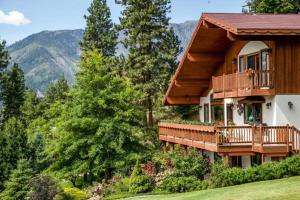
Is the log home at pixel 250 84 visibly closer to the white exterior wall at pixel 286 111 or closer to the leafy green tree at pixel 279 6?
the white exterior wall at pixel 286 111

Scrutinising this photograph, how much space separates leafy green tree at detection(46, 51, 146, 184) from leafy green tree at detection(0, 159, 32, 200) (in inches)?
68.1

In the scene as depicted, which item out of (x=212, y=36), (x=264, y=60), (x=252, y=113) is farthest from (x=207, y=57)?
(x=264, y=60)

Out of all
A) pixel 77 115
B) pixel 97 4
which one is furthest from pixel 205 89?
pixel 97 4

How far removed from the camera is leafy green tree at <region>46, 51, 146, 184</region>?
31.0 m

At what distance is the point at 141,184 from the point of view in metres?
24.8

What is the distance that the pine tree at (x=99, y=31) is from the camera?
6009cm

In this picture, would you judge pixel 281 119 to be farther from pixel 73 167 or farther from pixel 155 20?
pixel 155 20

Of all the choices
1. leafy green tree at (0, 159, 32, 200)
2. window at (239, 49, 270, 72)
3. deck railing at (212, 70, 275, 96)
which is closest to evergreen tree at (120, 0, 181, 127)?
leafy green tree at (0, 159, 32, 200)

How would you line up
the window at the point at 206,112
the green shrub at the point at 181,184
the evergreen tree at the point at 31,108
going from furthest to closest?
1. the evergreen tree at the point at 31,108
2. the window at the point at 206,112
3. the green shrub at the point at 181,184

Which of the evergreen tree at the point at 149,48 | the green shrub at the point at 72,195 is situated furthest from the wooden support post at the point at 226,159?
the evergreen tree at the point at 149,48

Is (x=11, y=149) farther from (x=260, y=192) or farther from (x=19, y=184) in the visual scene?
(x=260, y=192)

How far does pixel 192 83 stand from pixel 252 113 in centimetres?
784

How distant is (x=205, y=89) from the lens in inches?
1420

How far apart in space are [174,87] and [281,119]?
39.6ft
